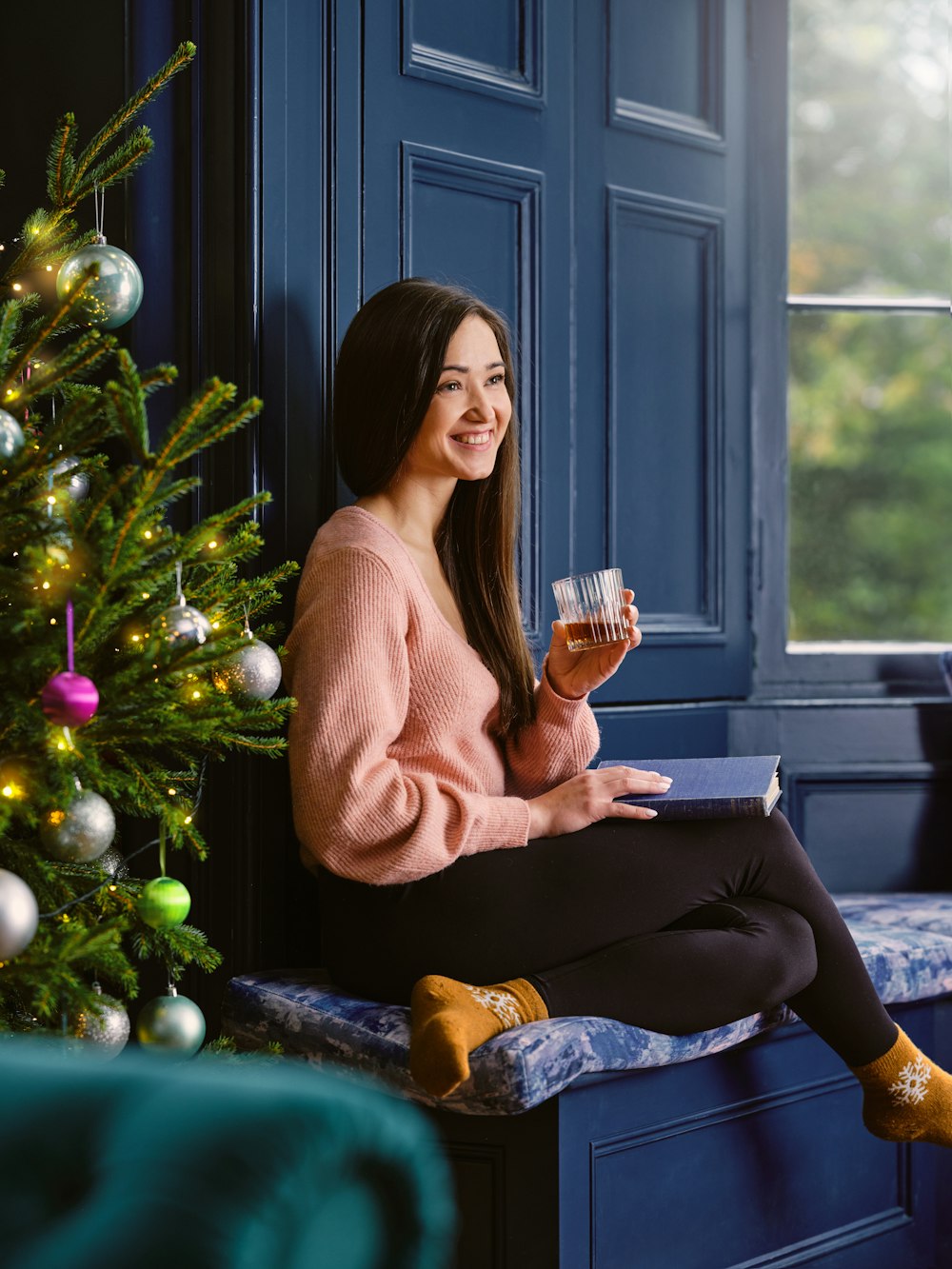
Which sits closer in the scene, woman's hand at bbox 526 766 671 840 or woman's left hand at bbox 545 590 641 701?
woman's hand at bbox 526 766 671 840

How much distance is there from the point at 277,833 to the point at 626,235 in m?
1.27

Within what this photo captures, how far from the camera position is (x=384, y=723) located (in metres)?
1.75

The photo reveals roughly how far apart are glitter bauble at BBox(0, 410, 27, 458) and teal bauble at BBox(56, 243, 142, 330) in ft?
0.80

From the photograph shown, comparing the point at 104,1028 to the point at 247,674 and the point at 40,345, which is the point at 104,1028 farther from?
the point at 40,345

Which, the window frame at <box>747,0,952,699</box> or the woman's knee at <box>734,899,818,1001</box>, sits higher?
the window frame at <box>747,0,952,699</box>

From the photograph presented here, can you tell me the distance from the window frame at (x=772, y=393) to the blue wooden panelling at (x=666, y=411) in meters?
0.12

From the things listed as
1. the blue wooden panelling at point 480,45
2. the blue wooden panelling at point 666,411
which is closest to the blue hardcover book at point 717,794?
the blue wooden panelling at point 666,411

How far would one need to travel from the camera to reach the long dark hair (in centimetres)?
198

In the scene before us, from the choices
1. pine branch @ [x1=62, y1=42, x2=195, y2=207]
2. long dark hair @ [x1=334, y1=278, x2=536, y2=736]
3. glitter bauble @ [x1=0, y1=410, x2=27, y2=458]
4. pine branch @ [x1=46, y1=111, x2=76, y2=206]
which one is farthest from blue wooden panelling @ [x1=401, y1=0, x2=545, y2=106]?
glitter bauble @ [x1=0, y1=410, x2=27, y2=458]

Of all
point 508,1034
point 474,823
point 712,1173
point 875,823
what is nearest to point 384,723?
point 474,823

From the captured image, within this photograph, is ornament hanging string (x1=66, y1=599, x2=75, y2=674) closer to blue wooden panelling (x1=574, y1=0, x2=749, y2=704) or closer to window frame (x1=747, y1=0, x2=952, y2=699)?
blue wooden panelling (x1=574, y1=0, x2=749, y2=704)

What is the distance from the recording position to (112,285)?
166 cm

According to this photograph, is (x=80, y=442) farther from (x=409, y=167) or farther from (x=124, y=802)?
(x=409, y=167)

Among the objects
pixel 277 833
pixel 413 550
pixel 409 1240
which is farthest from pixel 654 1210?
pixel 409 1240
